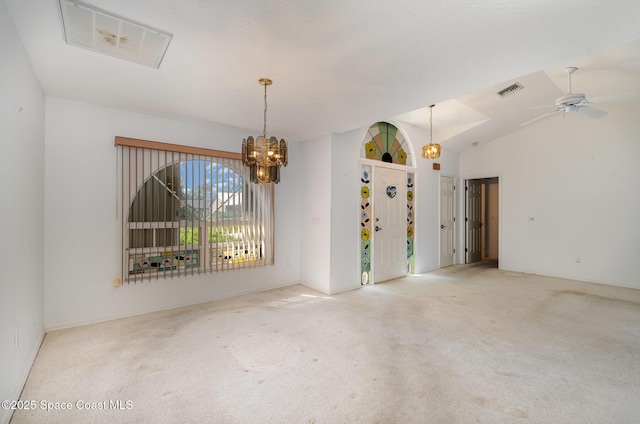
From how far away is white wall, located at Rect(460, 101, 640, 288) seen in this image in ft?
16.5

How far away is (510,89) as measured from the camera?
4273 mm

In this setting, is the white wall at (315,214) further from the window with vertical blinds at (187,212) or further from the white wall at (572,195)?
the white wall at (572,195)

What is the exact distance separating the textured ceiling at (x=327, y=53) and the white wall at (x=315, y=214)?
1040mm

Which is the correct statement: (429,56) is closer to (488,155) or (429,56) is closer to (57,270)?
(57,270)

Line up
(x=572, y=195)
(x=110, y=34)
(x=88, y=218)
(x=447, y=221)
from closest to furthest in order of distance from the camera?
1. (x=110, y=34)
2. (x=88, y=218)
3. (x=572, y=195)
4. (x=447, y=221)

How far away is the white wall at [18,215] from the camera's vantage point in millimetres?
1801

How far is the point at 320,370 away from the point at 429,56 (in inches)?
108

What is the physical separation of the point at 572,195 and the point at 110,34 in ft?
24.6

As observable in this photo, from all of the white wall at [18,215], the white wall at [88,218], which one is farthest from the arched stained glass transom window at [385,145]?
the white wall at [18,215]

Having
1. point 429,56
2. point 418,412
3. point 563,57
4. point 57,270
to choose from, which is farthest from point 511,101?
point 57,270

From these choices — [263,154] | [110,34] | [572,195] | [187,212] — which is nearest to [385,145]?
[263,154]

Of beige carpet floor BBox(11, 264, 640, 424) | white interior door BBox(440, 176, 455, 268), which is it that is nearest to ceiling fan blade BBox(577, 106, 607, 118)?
beige carpet floor BBox(11, 264, 640, 424)

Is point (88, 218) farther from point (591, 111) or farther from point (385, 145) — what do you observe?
point (591, 111)

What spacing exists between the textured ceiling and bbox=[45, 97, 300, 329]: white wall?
0.25 metres
